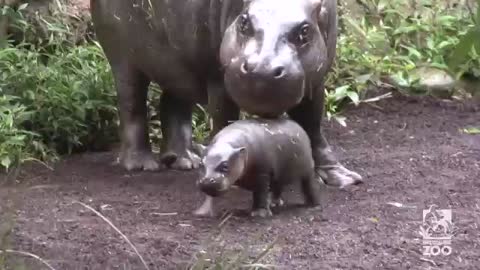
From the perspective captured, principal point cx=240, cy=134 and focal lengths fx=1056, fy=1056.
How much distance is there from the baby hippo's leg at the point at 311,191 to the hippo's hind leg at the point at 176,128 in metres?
1.07

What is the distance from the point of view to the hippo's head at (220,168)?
348 centimetres

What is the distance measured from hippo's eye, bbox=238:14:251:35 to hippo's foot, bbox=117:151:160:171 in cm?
122

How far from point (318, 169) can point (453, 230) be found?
1020mm

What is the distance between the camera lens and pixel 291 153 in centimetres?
368

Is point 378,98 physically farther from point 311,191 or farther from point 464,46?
point 464,46

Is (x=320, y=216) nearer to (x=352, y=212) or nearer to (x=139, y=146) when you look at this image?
(x=352, y=212)

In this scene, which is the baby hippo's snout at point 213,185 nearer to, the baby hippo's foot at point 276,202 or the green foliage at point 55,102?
the baby hippo's foot at point 276,202

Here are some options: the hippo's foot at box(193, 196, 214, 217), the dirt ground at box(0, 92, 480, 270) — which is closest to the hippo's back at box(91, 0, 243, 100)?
the dirt ground at box(0, 92, 480, 270)

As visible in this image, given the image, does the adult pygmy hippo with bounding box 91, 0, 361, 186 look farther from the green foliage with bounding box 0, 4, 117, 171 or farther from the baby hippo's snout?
the green foliage with bounding box 0, 4, 117, 171

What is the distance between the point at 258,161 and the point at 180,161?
1285mm

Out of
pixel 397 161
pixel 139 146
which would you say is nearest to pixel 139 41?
pixel 139 146

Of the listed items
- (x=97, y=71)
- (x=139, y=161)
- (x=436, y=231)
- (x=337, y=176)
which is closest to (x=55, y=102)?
(x=97, y=71)

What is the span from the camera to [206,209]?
149 inches

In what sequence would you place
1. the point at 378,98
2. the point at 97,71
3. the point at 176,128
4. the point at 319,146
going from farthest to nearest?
the point at 378,98, the point at 97,71, the point at 176,128, the point at 319,146
